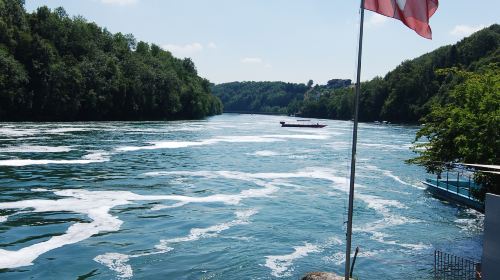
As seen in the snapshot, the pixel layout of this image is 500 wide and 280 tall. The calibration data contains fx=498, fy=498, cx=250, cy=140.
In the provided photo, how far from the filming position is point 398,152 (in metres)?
70.5

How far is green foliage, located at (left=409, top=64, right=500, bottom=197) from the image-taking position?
78.8ft

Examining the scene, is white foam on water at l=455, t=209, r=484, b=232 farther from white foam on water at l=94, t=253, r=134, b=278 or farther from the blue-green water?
white foam on water at l=94, t=253, r=134, b=278

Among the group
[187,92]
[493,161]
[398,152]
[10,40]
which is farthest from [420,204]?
[187,92]

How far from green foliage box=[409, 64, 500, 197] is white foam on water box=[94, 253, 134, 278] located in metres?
13.8

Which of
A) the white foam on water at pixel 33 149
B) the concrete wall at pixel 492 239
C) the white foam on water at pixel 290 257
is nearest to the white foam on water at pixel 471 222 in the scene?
the white foam on water at pixel 290 257

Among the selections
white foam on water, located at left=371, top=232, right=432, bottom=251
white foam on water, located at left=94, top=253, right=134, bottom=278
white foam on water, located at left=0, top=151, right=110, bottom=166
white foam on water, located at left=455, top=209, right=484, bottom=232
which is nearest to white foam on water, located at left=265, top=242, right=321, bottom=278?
white foam on water, located at left=371, top=232, right=432, bottom=251

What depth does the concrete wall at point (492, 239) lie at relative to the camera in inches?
Answer: 438

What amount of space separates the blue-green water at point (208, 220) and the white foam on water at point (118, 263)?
0.08m

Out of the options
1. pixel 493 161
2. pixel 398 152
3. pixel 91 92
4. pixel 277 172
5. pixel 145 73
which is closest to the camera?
pixel 493 161

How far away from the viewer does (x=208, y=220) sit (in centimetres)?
2817

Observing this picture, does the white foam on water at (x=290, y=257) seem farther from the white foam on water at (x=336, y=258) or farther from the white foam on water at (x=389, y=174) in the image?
the white foam on water at (x=389, y=174)

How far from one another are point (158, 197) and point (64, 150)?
2806cm

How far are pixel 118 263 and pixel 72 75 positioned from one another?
361 ft

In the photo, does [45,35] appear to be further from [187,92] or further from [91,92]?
[187,92]
